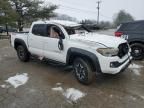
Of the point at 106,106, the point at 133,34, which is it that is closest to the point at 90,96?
the point at 106,106

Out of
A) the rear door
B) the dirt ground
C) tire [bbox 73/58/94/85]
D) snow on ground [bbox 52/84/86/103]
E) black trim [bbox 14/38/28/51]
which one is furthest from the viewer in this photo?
black trim [bbox 14/38/28/51]

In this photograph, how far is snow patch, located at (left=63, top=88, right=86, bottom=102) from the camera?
4499 mm

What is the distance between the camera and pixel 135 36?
25.6ft

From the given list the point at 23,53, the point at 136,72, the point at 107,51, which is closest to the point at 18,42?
the point at 23,53

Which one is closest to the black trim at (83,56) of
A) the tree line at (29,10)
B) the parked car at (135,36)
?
the parked car at (135,36)

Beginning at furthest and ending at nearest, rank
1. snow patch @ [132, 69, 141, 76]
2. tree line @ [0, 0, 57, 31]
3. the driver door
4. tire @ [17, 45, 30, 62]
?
tree line @ [0, 0, 57, 31], tire @ [17, 45, 30, 62], snow patch @ [132, 69, 141, 76], the driver door

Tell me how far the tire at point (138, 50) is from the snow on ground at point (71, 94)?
401 cm

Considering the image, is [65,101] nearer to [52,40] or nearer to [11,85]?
Result: [11,85]

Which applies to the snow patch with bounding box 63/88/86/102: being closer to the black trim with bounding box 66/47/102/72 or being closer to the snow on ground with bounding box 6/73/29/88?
the black trim with bounding box 66/47/102/72

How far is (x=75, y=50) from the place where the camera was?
206 inches

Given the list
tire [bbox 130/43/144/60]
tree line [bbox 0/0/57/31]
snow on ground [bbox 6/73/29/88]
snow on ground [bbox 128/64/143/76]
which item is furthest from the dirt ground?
tree line [bbox 0/0/57/31]

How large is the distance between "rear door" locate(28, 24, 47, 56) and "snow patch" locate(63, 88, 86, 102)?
2.09m

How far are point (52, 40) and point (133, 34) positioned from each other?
12.2ft

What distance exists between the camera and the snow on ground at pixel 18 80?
5.46 m
